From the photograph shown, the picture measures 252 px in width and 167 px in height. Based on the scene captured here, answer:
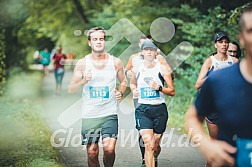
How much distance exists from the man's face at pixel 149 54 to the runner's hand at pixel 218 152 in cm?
446

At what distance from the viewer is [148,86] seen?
7.51 m

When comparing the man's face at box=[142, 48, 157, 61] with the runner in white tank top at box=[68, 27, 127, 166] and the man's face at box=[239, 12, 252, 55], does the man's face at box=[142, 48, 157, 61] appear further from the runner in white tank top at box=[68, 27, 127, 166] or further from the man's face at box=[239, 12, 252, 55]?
the man's face at box=[239, 12, 252, 55]

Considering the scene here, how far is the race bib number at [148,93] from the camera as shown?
752 centimetres

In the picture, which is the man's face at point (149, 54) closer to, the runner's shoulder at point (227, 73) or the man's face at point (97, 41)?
the man's face at point (97, 41)

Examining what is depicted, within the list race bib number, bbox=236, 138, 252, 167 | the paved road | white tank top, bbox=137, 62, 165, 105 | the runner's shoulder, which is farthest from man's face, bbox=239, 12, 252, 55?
the paved road

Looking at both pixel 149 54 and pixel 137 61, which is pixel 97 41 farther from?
pixel 137 61

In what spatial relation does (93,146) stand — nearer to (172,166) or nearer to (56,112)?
(172,166)

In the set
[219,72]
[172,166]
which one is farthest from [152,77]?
[219,72]

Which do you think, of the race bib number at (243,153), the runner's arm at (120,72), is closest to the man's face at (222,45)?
the runner's arm at (120,72)

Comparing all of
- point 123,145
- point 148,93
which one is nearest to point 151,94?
point 148,93

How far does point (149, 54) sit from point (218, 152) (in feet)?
14.9

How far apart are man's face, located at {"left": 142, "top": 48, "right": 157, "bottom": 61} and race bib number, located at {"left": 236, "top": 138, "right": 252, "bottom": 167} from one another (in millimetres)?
4446

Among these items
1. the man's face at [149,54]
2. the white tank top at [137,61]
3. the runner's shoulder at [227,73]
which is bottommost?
the white tank top at [137,61]

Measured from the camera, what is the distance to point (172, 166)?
8.68 meters
